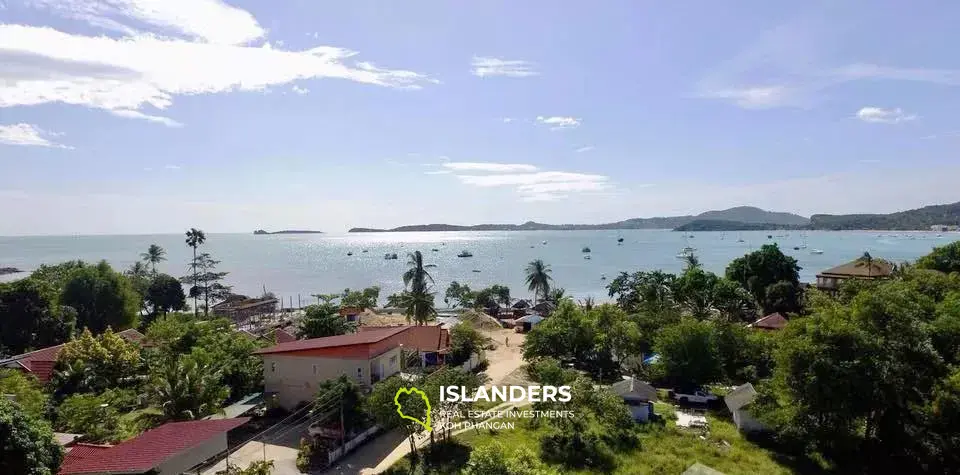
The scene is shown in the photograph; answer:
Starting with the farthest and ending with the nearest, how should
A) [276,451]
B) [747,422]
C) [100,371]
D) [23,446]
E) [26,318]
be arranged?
[26,318] < [100,371] < [747,422] < [276,451] < [23,446]

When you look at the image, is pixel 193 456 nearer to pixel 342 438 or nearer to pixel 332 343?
pixel 342 438

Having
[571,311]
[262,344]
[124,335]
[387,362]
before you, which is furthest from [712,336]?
[124,335]

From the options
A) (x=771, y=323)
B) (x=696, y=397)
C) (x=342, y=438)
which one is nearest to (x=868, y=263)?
(x=771, y=323)

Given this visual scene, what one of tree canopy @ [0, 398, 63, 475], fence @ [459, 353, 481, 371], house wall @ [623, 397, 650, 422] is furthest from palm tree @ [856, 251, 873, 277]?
tree canopy @ [0, 398, 63, 475]

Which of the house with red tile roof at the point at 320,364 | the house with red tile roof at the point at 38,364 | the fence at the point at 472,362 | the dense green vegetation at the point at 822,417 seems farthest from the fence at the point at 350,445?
the house with red tile roof at the point at 38,364

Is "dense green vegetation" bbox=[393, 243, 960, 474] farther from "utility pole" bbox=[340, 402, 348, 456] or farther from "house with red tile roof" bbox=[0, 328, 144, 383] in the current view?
"house with red tile roof" bbox=[0, 328, 144, 383]

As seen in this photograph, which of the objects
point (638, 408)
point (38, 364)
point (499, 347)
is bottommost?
point (499, 347)
